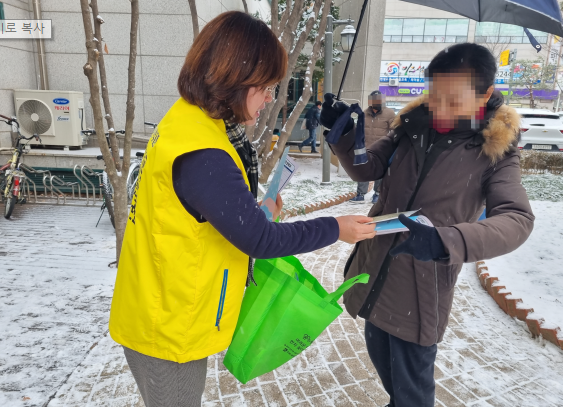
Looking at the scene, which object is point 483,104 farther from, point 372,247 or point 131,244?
point 131,244

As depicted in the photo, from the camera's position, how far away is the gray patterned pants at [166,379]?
4.61 ft

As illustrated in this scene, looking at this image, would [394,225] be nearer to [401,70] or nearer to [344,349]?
[344,349]

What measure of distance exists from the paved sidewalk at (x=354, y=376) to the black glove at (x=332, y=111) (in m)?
1.73

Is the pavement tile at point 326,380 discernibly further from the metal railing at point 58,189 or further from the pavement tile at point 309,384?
the metal railing at point 58,189

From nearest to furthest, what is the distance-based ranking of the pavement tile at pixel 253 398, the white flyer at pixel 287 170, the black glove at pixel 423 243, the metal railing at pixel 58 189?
the black glove at pixel 423 243 → the white flyer at pixel 287 170 → the pavement tile at pixel 253 398 → the metal railing at pixel 58 189

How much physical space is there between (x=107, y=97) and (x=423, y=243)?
378 cm

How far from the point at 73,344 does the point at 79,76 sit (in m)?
7.55

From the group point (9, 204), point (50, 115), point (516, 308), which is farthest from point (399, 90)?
point (516, 308)

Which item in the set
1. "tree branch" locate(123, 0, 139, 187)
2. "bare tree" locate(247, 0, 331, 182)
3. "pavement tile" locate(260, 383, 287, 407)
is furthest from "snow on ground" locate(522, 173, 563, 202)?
"tree branch" locate(123, 0, 139, 187)

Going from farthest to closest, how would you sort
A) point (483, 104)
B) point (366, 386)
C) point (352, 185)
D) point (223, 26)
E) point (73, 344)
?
Result: point (352, 185) < point (73, 344) < point (366, 386) < point (483, 104) < point (223, 26)

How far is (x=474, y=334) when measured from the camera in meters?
3.44

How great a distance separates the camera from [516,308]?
3652 mm

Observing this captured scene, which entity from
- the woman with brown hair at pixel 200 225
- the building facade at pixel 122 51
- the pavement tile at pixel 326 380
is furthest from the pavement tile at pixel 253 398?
the building facade at pixel 122 51

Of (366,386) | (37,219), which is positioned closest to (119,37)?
A: (37,219)
